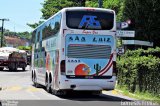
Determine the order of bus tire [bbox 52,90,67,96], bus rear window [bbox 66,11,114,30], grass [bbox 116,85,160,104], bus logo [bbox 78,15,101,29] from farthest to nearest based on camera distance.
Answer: bus tire [bbox 52,90,67,96], bus logo [bbox 78,15,101,29], bus rear window [bbox 66,11,114,30], grass [bbox 116,85,160,104]

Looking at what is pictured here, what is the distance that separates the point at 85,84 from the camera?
66.6 feet

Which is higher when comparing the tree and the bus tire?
the tree

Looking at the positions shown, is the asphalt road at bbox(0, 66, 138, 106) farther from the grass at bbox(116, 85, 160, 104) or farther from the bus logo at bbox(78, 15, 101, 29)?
the bus logo at bbox(78, 15, 101, 29)

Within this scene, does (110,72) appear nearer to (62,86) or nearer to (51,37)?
(62,86)

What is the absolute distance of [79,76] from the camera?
20.4 metres

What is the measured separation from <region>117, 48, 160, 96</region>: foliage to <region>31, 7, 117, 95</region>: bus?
1.82m

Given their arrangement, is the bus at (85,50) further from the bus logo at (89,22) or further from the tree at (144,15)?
the tree at (144,15)

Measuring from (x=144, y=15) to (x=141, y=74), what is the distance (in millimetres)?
24039

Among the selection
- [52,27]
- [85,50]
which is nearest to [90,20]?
[85,50]

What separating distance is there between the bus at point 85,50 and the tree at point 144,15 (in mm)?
25094

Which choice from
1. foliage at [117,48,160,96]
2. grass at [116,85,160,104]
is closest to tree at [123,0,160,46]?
foliage at [117,48,160,96]

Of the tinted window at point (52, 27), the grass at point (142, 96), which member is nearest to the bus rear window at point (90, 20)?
the tinted window at point (52, 27)

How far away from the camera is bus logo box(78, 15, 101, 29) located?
2066 centimetres

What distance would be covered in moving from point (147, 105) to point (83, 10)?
5.49m
